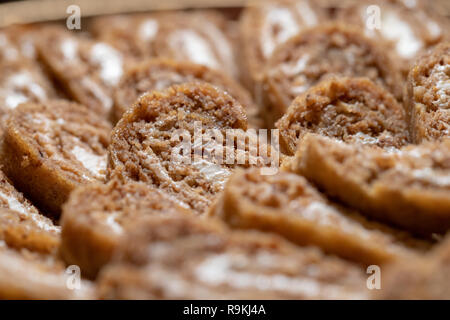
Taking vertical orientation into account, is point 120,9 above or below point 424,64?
above

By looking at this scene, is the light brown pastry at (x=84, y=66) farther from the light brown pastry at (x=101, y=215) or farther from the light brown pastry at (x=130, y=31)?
the light brown pastry at (x=101, y=215)

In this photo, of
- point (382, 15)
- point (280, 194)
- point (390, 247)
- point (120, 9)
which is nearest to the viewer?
point (390, 247)

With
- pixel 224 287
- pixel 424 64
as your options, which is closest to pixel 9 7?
pixel 424 64

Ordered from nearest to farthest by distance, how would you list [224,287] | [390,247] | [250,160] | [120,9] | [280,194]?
[224,287] → [390,247] → [280,194] → [250,160] → [120,9]

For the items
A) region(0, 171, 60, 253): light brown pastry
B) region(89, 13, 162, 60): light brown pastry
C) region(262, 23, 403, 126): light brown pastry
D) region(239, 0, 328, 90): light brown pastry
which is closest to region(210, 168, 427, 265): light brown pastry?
region(0, 171, 60, 253): light brown pastry

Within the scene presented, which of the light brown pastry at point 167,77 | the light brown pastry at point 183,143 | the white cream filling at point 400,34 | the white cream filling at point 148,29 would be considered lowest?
the light brown pastry at point 183,143

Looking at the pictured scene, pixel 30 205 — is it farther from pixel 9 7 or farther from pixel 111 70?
Answer: pixel 9 7

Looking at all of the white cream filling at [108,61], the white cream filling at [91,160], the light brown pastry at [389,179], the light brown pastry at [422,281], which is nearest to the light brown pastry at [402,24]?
the light brown pastry at [389,179]
